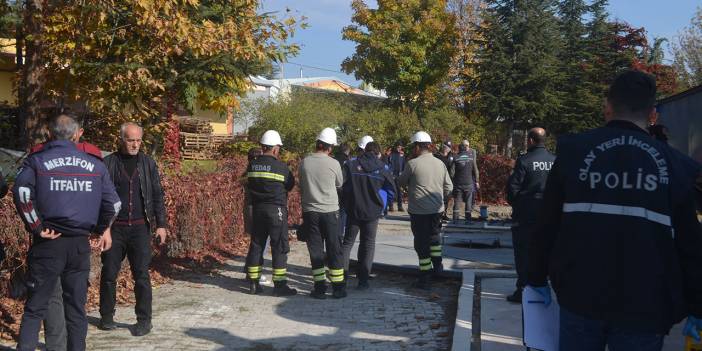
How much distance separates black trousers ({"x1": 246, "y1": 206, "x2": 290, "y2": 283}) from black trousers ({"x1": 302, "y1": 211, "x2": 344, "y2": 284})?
1.21 ft

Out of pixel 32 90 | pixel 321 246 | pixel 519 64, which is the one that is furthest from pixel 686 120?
pixel 519 64

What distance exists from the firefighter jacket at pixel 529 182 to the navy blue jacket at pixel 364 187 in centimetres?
204

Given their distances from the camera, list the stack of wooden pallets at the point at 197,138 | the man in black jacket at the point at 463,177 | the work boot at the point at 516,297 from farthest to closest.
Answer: the stack of wooden pallets at the point at 197,138
the man in black jacket at the point at 463,177
the work boot at the point at 516,297

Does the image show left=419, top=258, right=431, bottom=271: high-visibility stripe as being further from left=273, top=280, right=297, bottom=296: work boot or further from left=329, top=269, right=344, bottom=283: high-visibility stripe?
left=273, top=280, right=297, bottom=296: work boot

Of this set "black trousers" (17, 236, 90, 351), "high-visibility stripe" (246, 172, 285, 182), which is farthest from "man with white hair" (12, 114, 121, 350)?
"high-visibility stripe" (246, 172, 285, 182)

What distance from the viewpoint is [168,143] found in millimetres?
14930

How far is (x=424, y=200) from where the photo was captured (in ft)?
28.5

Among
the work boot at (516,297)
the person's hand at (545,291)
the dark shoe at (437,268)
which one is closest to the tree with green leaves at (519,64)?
the dark shoe at (437,268)

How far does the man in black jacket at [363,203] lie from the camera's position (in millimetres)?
8672

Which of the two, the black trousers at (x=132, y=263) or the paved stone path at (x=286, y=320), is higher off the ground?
the black trousers at (x=132, y=263)

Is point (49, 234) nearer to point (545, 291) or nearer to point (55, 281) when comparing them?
point (55, 281)

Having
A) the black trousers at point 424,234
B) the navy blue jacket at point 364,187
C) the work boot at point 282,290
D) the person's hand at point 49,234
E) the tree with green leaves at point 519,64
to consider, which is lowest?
the work boot at point 282,290

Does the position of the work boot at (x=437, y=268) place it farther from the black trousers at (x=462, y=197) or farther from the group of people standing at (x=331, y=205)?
the black trousers at (x=462, y=197)

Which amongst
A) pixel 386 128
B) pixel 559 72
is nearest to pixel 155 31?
pixel 386 128
